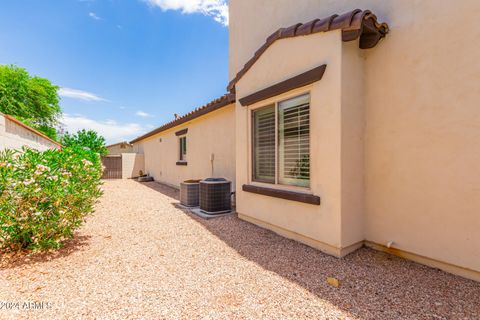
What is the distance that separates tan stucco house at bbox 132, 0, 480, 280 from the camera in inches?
115

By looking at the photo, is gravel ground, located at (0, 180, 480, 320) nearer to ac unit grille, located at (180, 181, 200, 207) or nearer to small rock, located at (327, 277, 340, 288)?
small rock, located at (327, 277, 340, 288)

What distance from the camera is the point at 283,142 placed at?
4.62 metres

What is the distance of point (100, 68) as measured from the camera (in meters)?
18.5

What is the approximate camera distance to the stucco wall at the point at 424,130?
2.85m

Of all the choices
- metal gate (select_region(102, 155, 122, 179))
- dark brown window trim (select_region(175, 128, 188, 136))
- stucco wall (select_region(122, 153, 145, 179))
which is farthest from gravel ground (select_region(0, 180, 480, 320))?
metal gate (select_region(102, 155, 122, 179))

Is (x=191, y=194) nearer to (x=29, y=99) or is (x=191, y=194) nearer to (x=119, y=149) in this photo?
(x=119, y=149)

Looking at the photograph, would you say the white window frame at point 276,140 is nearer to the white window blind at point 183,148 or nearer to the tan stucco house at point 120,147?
the white window blind at point 183,148

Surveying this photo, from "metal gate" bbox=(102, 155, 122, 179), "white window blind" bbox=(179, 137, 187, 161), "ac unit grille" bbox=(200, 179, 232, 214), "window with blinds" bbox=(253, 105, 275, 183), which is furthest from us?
"metal gate" bbox=(102, 155, 122, 179)

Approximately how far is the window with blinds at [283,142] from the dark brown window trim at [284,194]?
231mm

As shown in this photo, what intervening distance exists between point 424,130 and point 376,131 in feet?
2.11

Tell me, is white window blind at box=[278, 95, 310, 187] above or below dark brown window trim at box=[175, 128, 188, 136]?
below

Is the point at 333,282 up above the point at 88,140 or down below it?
below

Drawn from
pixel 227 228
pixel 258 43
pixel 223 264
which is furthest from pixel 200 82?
pixel 223 264

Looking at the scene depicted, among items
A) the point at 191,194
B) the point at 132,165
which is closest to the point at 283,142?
the point at 191,194
